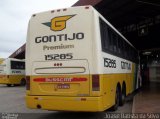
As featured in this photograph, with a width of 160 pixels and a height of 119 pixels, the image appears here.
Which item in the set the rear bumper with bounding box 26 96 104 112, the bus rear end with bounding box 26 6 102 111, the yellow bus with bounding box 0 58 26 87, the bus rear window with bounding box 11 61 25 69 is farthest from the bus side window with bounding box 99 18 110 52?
the bus rear window with bounding box 11 61 25 69

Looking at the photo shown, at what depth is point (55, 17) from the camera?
33.1ft

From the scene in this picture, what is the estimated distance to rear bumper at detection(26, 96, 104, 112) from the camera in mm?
9242

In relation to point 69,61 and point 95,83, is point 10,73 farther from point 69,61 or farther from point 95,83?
point 95,83

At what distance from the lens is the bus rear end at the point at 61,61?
9.48 metres

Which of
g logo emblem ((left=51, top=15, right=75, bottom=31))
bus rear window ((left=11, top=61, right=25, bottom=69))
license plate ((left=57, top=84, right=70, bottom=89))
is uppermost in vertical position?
g logo emblem ((left=51, top=15, right=75, bottom=31))

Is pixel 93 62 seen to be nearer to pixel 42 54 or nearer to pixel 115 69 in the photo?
pixel 42 54

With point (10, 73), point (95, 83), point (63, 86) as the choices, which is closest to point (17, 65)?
point (10, 73)

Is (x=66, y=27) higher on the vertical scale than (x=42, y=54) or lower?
higher

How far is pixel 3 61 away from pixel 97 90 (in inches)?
1057

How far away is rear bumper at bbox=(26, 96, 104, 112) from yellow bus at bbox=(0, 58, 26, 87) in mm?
24517

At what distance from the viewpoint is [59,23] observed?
396 inches

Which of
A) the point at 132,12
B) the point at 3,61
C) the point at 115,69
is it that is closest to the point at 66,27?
the point at 115,69

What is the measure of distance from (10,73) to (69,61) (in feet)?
83.0

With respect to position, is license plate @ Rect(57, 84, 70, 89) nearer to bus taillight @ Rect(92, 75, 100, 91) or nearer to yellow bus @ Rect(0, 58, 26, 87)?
bus taillight @ Rect(92, 75, 100, 91)
